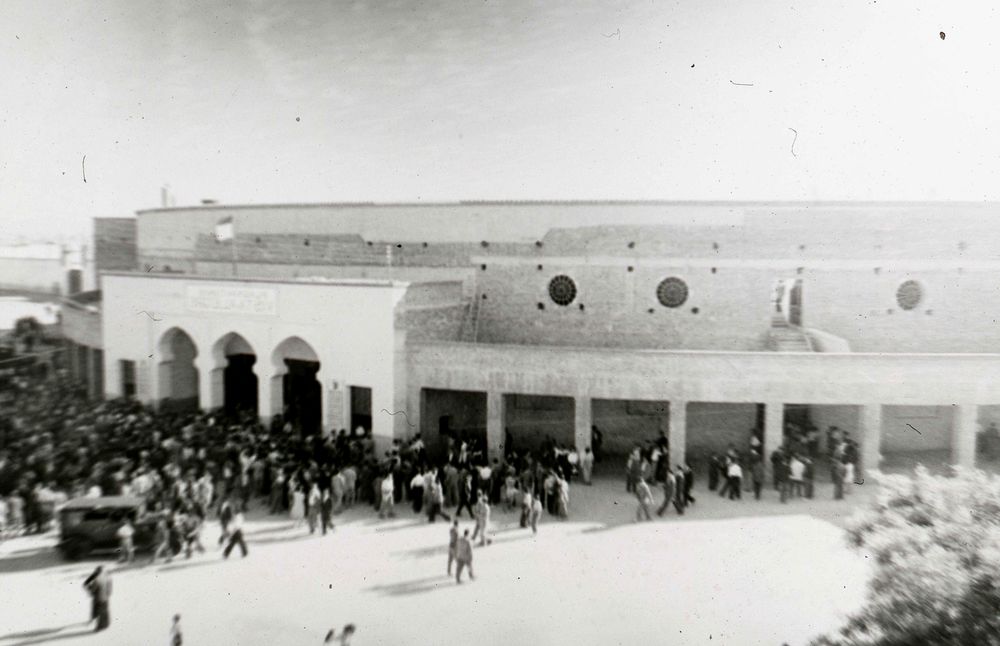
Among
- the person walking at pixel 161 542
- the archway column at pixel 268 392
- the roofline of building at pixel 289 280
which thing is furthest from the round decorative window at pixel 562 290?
the person walking at pixel 161 542

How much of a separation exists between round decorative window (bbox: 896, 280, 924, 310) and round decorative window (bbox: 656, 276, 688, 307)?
22.7 feet

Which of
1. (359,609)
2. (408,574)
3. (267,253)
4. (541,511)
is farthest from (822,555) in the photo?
(267,253)

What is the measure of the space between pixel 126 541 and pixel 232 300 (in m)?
9.74

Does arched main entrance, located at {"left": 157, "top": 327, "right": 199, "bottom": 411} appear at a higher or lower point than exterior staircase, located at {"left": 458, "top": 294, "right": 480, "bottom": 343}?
lower

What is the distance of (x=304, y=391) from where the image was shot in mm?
23375

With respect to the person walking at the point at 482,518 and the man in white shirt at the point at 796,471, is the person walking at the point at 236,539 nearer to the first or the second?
the person walking at the point at 482,518

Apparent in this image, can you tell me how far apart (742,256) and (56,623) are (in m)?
20.1

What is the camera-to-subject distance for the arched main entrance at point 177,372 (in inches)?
896

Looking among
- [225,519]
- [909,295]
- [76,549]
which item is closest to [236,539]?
[225,519]

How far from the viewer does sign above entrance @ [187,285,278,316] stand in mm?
20359

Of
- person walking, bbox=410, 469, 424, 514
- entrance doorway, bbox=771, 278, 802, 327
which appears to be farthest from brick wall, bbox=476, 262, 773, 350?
person walking, bbox=410, 469, 424, 514

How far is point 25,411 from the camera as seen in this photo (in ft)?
71.1

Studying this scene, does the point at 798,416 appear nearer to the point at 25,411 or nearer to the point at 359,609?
the point at 359,609

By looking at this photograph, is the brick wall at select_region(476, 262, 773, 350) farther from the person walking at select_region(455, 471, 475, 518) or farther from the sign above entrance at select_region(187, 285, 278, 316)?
the person walking at select_region(455, 471, 475, 518)
